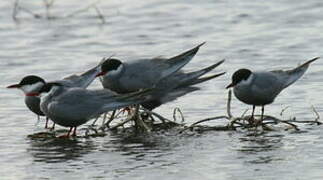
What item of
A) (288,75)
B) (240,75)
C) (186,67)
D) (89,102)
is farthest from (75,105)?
(186,67)

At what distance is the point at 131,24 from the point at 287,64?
10.2 feet

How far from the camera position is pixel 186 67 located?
12.6 metres

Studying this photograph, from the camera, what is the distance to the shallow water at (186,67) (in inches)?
340

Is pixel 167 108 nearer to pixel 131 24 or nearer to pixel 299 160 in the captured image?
pixel 299 160

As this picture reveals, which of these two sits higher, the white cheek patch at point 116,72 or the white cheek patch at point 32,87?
the white cheek patch at point 116,72

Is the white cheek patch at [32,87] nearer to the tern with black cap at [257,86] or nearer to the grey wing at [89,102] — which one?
the grey wing at [89,102]

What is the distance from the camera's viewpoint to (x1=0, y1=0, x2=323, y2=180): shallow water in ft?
28.3

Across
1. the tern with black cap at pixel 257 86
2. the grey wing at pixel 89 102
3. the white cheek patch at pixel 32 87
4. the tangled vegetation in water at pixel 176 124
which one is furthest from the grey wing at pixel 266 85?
the white cheek patch at pixel 32 87

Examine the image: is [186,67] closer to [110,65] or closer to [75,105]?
[110,65]

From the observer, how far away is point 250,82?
33.3ft

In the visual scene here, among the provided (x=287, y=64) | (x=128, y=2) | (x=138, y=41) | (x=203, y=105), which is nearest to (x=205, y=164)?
(x=203, y=105)

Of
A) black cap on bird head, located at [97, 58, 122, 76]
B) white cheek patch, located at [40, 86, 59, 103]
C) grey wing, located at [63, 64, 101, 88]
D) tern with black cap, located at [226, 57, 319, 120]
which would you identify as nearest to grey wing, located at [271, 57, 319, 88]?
tern with black cap, located at [226, 57, 319, 120]

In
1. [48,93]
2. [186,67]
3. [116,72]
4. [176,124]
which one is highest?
[116,72]

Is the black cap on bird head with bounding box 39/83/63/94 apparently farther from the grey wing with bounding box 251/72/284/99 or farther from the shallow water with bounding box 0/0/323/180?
the grey wing with bounding box 251/72/284/99
